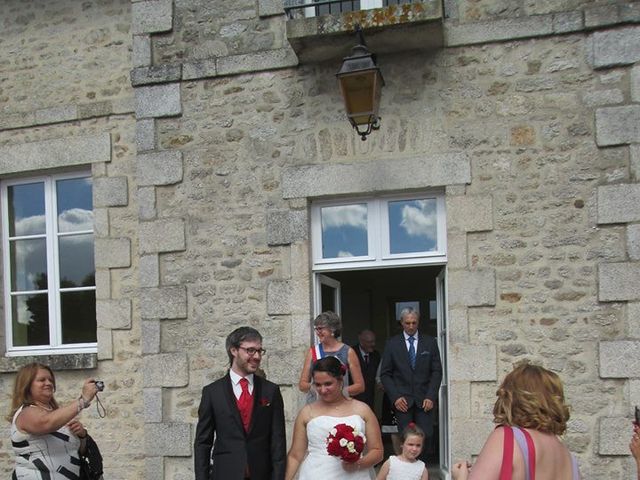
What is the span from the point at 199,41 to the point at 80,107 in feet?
4.48

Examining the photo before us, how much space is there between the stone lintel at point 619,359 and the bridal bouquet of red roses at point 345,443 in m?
2.28

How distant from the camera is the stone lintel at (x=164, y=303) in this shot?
6375mm

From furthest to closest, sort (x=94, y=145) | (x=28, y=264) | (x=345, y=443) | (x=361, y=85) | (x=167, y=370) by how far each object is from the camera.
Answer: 1. (x=28, y=264)
2. (x=94, y=145)
3. (x=167, y=370)
4. (x=361, y=85)
5. (x=345, y=443)

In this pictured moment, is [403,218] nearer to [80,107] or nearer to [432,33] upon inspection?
[432,33]

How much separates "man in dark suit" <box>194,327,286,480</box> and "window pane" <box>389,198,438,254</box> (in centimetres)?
224

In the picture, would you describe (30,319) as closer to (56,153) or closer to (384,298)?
(56,153)

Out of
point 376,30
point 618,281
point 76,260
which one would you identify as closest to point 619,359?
point 618,281

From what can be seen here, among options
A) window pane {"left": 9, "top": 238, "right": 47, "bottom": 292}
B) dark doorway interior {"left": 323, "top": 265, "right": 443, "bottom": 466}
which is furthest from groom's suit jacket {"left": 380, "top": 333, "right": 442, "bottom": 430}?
dark doorway interior {"left": 323, "top": 265, "right": 443, "bottom": 466}

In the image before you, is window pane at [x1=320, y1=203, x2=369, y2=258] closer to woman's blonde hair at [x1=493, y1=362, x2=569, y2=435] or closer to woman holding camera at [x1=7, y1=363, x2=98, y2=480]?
woman holding camera at [x1=7, y1=363, x2=98, y2=480]

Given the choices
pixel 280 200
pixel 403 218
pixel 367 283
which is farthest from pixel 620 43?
pixel 367 283

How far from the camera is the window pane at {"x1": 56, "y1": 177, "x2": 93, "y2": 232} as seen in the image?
714 cm

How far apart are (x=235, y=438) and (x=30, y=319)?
12.6 ft

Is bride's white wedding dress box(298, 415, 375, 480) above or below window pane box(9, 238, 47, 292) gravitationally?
below

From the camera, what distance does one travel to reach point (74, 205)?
7191mm
